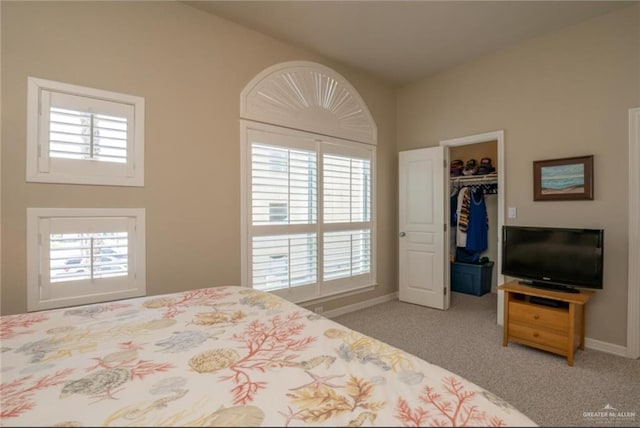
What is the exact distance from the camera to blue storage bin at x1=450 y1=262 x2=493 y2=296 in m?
4.48

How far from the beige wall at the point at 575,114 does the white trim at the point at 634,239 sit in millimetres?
42

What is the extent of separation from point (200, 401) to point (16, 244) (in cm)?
198

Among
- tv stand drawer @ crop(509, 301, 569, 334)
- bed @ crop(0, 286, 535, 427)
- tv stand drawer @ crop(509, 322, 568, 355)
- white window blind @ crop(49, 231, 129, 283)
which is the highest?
white window blind @ crop(49, 231, 129, 283)

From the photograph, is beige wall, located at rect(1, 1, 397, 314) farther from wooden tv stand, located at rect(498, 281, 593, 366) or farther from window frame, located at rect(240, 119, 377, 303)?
wooden tv stand, located at rect(498, 281, 593, 366)

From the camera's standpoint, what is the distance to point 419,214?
4.01 metres

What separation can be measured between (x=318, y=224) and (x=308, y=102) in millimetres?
1329

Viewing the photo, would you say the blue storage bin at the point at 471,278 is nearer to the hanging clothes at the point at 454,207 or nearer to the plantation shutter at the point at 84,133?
the hanging clothes at the point at 454,207

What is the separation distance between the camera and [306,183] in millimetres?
3295

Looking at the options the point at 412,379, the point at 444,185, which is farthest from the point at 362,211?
the point at 412,379

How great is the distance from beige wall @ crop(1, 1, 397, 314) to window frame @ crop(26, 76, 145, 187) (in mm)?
42

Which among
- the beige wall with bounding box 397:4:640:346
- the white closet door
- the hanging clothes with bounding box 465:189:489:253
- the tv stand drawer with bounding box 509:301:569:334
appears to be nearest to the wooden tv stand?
the tv stand drawer with bounding box 509:301:569:334

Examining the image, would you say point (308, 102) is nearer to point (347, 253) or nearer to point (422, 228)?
point (347, 253)

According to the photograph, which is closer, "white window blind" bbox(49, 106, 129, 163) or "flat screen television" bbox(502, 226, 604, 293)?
"white window blind" bbox(49, 106, 129, 163)

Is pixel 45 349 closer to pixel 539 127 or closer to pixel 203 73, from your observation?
pixel 203 73
